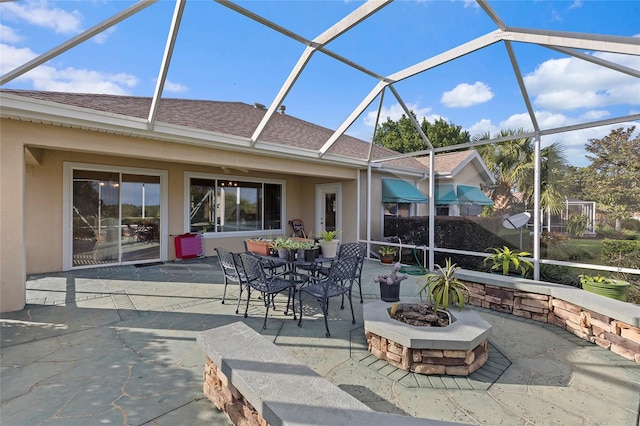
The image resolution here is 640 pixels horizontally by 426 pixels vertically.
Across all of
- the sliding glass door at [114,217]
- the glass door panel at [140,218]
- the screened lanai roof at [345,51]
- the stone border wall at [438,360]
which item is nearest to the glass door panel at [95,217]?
the sliding glass door at [114,217]

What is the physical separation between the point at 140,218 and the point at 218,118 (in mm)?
4227

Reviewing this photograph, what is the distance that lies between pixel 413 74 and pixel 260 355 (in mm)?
6688

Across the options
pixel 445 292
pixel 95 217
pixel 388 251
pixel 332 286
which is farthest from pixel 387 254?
pixel 95 217

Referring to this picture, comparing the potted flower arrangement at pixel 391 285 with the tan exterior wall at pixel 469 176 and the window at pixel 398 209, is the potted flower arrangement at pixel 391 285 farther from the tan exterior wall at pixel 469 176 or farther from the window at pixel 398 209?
the window at pixel 398 209

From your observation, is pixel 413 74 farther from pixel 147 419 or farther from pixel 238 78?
pixel 147 419

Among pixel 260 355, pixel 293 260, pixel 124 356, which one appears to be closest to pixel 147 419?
pixel 260 355

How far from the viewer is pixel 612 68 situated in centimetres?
500

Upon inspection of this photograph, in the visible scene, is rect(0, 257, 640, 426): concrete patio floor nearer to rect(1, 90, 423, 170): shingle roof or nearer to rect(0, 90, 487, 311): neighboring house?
rect(0, 90, 487, 311): neighboring house

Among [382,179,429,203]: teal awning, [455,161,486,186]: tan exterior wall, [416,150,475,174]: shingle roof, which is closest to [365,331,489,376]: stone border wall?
[455,161,486,186]: tan exterior wall

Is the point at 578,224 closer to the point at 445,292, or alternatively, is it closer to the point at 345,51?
the point at 445,292

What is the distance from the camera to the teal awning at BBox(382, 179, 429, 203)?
11.5 meters

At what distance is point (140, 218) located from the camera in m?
9.55

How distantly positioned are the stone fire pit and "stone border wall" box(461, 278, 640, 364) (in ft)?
6.65

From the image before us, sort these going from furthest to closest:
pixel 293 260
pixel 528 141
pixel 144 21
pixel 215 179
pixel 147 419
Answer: pixel 215 179 → pixel 528 141 → pixel 293 260 → pixel 144 21 → pixel 147 419
